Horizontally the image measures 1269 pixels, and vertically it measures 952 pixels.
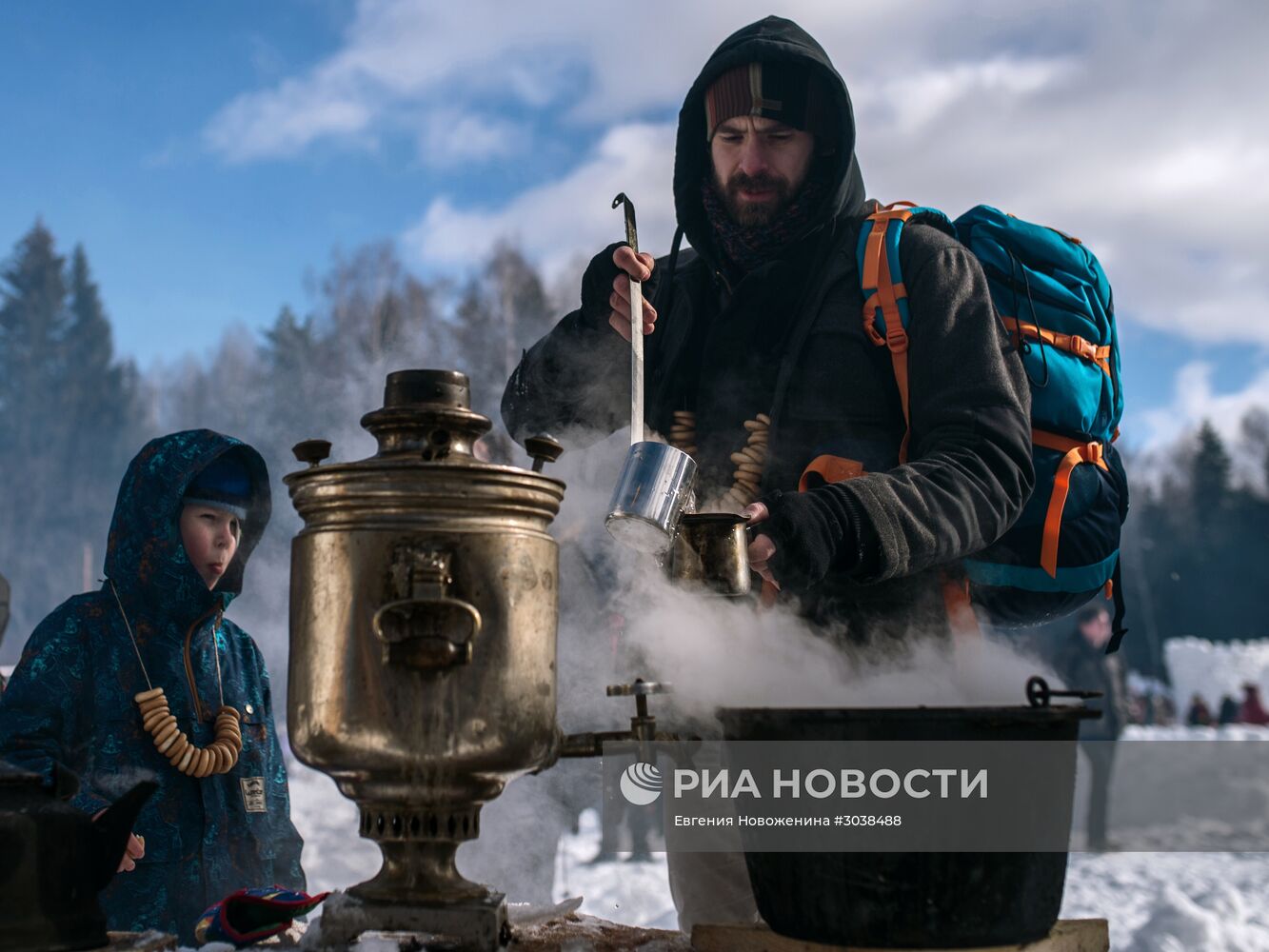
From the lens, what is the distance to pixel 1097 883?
715 cm

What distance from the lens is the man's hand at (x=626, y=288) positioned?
294 cm

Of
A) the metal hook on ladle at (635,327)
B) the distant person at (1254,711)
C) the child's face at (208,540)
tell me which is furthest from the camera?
the distant person at (1254,711)

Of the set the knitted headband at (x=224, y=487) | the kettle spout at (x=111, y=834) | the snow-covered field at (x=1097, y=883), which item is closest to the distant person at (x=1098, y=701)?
the snow-covered field at (x=1097, y=883)

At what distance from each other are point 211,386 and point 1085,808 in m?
40.4

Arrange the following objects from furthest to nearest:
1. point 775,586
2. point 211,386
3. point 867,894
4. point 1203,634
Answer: point 211,386 < point 1203,634 < point 775,586 < point 867,894

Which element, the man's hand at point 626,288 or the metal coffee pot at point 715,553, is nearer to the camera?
the metal coffee pot at point 715,553

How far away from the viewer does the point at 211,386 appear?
146 feet

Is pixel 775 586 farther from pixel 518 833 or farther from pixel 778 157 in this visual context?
pixel 518 833

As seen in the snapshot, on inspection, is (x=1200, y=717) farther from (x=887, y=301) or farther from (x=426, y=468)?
(x=426, y=468)

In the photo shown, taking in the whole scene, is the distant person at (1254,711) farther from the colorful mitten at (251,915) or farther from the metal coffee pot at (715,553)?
the colorful mitten at (251,915)

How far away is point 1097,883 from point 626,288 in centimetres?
582

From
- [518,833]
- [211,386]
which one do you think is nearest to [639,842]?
[518,833]

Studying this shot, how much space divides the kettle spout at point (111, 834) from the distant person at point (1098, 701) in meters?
7.59

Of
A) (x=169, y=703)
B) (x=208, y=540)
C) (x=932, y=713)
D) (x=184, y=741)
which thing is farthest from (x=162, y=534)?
(x=932, y=713)
